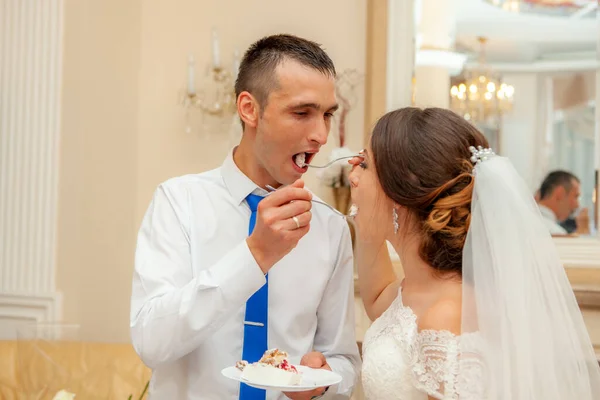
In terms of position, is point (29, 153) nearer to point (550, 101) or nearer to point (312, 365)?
point (312, 365)

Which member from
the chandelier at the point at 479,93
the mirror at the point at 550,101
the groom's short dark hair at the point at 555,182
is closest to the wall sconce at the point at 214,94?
the chandelier at the point at 479,93

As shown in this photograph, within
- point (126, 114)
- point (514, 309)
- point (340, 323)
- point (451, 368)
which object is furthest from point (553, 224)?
point (126, 114)

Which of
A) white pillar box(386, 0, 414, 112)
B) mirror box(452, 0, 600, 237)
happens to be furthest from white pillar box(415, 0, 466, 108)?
mirror box(452, 0, 600, 237)

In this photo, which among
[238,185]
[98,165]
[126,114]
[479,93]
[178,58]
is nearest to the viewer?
[238,185]

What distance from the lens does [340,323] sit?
2.31 metres

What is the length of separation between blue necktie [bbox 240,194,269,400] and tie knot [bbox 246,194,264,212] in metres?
0.24

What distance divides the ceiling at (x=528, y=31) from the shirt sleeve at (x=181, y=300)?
2.35 m

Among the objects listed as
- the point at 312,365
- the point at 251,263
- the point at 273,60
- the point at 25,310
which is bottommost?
the point at 25,310

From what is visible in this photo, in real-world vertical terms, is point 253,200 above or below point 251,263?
above

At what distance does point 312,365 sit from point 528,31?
2424mm

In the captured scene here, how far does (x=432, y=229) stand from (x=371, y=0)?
7.74 ft

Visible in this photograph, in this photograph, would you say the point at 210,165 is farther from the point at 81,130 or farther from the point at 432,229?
the point at 432,229

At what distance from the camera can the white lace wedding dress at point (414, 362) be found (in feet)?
5.82

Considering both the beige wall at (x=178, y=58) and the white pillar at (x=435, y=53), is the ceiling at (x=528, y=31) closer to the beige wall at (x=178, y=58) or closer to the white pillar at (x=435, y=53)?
the white pillar at (x=435, y=53)
